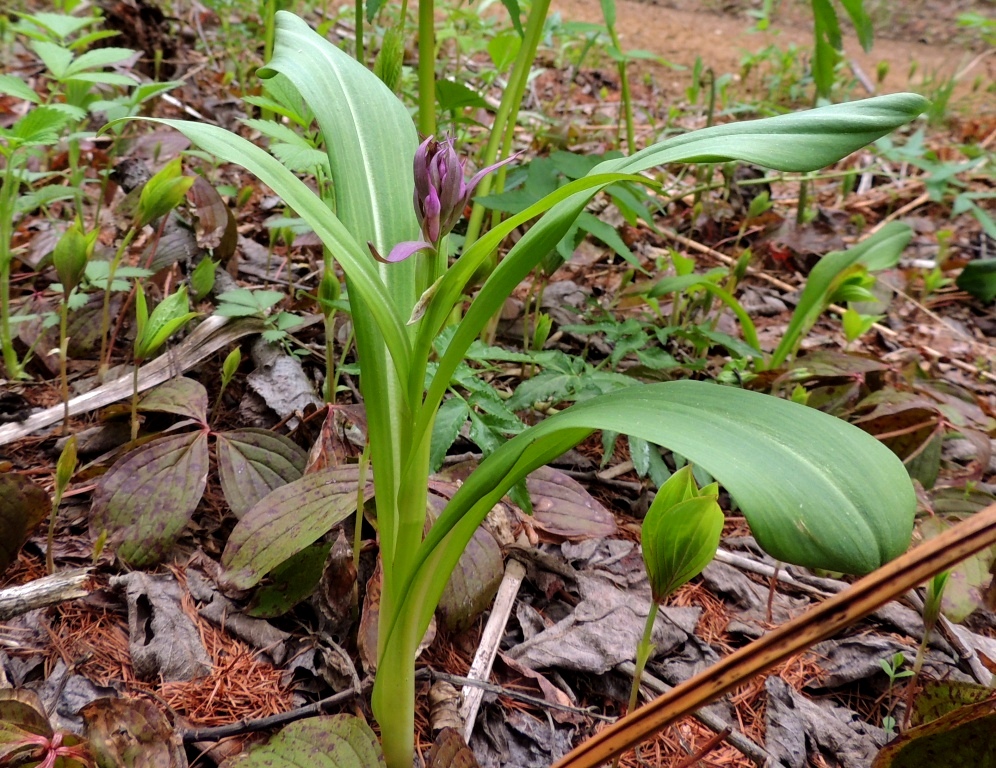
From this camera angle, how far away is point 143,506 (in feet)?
3.49

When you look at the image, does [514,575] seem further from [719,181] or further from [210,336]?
[719,181]

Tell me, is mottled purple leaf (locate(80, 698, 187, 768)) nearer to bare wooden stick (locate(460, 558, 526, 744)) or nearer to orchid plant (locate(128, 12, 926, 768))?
orchid plant (locate(128, 12, 926, 768))

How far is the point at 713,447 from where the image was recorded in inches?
23.2

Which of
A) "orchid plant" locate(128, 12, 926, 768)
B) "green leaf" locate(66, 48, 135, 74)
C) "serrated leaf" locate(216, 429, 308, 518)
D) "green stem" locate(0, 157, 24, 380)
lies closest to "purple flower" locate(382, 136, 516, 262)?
"orchid plant" locate(128, 12, 926, 768)

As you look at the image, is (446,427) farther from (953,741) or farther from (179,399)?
(953,741)

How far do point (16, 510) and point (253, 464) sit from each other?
0.33 metres

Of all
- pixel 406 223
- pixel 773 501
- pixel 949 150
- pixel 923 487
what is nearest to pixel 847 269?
pixel 923 487

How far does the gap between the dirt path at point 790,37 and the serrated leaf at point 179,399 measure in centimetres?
362

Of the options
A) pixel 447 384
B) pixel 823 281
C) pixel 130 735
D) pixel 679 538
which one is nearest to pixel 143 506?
pixel 130 735

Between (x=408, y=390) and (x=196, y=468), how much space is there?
0.52 m

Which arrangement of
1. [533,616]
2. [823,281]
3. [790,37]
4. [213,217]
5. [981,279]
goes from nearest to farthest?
[533,616]
[213,217]
[823,281]
[981,279]
[790,37]

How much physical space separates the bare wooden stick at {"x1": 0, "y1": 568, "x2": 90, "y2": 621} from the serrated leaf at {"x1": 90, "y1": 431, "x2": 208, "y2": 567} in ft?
0.43

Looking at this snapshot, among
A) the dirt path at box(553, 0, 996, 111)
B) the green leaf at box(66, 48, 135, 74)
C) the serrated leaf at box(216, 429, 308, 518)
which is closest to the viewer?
the serrated leaf at box(216, 429, 308, 518)

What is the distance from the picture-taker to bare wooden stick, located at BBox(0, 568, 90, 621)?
0.88m
